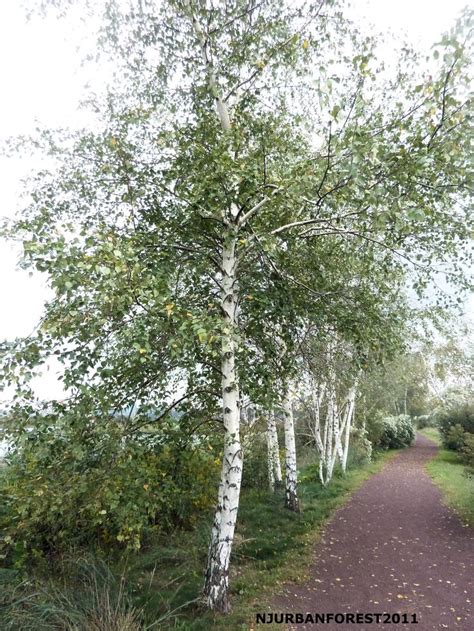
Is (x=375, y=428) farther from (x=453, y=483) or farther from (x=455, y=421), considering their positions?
(x=453, y=483)

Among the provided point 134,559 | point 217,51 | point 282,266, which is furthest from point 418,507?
point 217,51

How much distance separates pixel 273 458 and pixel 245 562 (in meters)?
4.79

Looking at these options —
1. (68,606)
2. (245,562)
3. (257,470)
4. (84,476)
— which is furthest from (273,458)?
(84,476)

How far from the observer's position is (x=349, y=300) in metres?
5.82

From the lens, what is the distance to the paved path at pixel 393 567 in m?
5.11

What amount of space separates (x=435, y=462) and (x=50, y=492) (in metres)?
18.3

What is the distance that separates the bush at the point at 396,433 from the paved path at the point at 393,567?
36.7 feet

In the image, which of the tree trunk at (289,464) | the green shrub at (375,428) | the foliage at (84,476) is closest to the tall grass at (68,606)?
the foliage at (84,476)

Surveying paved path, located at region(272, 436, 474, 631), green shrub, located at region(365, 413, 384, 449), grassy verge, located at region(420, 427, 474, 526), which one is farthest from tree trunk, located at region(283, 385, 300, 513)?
green shrub, located at region(365, 413, 384, 449)

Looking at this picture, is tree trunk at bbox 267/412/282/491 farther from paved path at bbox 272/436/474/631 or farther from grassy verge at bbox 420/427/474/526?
grassy verge at bbox 420/427/474/526

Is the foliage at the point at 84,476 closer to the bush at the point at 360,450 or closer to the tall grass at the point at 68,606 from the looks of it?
the tall grass at the point at 68,606

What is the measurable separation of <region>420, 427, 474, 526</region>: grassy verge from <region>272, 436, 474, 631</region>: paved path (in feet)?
1.13

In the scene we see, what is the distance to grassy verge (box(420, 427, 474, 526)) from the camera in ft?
32.3

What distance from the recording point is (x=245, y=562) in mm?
6805
